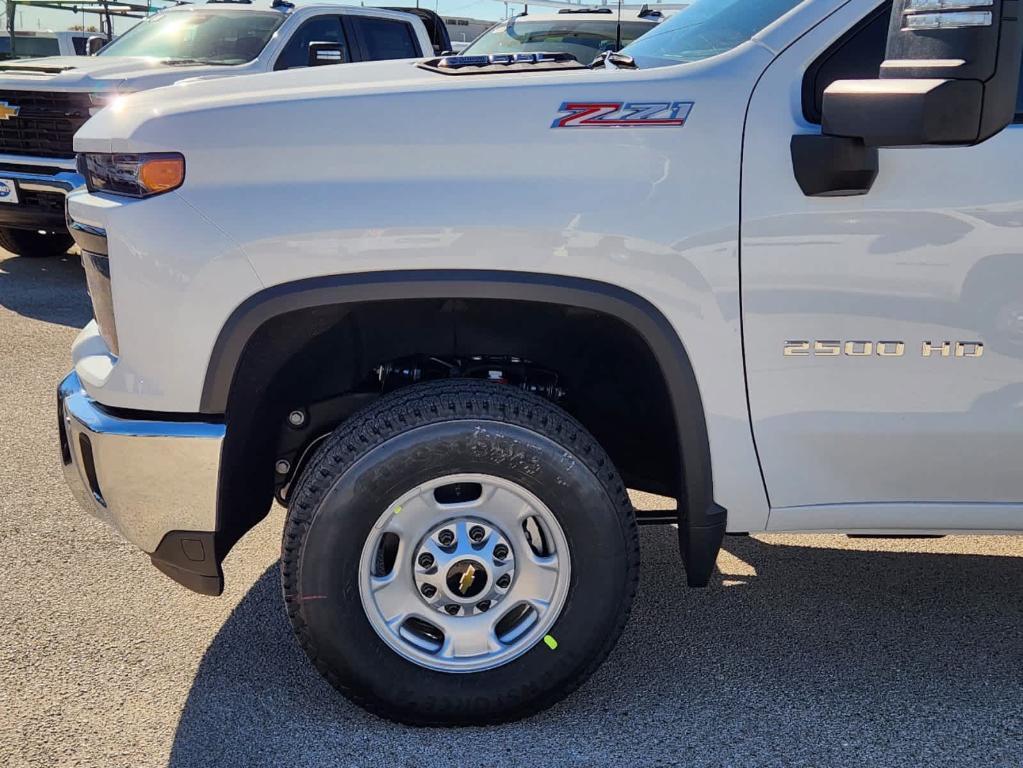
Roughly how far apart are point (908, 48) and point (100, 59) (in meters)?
8.03

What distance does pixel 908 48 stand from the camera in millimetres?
2025

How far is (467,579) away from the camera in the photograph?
8.55 feet

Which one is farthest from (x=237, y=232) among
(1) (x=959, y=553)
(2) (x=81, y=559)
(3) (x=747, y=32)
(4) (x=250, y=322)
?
(1) (x=959, y=553)

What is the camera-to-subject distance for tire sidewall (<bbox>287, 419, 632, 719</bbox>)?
2.48 meters

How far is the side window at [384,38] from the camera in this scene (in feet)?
30.2

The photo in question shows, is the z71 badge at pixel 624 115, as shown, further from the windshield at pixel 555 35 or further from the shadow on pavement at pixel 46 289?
the windshield at pixel 555 35

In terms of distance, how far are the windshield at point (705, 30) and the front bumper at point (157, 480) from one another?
1.56m

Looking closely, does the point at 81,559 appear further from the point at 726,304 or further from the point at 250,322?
the point at 726,304

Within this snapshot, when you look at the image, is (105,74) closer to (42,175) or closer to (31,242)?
(42,175)

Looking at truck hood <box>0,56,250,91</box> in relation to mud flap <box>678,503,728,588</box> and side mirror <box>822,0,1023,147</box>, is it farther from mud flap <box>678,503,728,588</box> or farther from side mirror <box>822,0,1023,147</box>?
side mirror <box>822,0,1023,147</box>

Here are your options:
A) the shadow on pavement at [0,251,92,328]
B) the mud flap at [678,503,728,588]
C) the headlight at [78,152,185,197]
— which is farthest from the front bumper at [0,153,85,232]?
the mud flap at [678,503,728,588]

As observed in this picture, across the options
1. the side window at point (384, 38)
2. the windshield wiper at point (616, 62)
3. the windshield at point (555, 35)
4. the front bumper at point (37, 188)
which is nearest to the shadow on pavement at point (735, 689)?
the windshield wiper at point (616, 62)

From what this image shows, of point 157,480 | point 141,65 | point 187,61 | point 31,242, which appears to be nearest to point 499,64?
point 157,480

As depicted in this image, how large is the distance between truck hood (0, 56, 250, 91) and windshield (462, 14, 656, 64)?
8.72 feet
